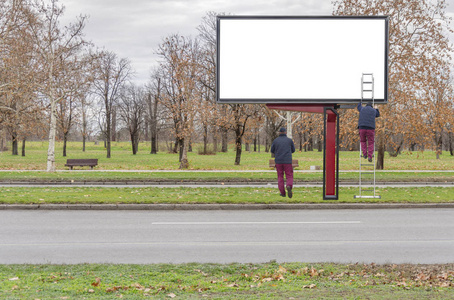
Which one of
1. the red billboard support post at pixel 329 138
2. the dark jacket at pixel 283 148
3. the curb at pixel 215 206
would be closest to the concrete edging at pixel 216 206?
the curb at pixel 215 206

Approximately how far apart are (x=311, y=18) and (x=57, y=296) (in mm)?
12360

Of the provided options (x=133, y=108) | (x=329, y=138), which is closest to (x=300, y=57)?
(x=329, y=138)

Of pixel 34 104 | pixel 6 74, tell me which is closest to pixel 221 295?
pixel 6 74

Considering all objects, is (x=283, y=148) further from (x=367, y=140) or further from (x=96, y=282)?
(x=96, y=282)

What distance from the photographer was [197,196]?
16062 mm

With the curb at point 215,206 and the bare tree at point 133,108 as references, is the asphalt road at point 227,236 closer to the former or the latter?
the curb at point 215,206

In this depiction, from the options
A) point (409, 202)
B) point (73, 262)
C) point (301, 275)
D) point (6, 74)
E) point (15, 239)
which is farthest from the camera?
point (6, 74)

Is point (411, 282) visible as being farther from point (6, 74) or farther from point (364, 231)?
point (6, 74)

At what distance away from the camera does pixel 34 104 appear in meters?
35.0

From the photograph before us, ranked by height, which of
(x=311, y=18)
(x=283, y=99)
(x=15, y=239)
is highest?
(x=311, y=18)

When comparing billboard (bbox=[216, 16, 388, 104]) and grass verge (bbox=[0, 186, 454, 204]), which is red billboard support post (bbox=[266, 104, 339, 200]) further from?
grass verge (bbox=[0, 186, 454, 204])

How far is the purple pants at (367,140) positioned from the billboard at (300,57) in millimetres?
1121

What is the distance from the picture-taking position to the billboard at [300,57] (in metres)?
15.3

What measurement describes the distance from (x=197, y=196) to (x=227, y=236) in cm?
620
